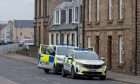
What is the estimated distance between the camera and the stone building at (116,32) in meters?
34.9

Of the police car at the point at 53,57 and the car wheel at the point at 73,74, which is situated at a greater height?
the police car at the point at 53,57

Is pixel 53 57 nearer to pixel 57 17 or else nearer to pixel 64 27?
pixel 64 27

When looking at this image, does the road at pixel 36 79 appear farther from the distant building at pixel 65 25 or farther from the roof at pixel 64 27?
the distant building at pixel 65 25

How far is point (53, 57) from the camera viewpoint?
117ft

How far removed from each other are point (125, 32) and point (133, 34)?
164cm

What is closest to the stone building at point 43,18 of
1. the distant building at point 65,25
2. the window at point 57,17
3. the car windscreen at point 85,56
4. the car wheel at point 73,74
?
the window at point 57,17

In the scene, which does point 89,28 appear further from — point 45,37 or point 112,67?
point 45,37

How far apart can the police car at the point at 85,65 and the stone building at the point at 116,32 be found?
4.53 meters

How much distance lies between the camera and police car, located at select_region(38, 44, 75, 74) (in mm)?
34938

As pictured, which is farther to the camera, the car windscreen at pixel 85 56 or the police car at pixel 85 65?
the car windscreen at pixel 85 56

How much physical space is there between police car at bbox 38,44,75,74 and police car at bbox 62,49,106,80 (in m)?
3.39

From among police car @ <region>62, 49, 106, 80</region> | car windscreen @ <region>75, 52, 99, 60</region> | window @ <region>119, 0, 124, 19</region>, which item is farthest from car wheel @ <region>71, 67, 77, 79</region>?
window @ <region>119, 0, 124, 19</region>

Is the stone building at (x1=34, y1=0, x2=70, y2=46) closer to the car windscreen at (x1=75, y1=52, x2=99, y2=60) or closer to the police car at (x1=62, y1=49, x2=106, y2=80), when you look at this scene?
the car windscreen at (x1=75, y1=52, x2=99, y2=60)

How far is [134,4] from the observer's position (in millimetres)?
34875
